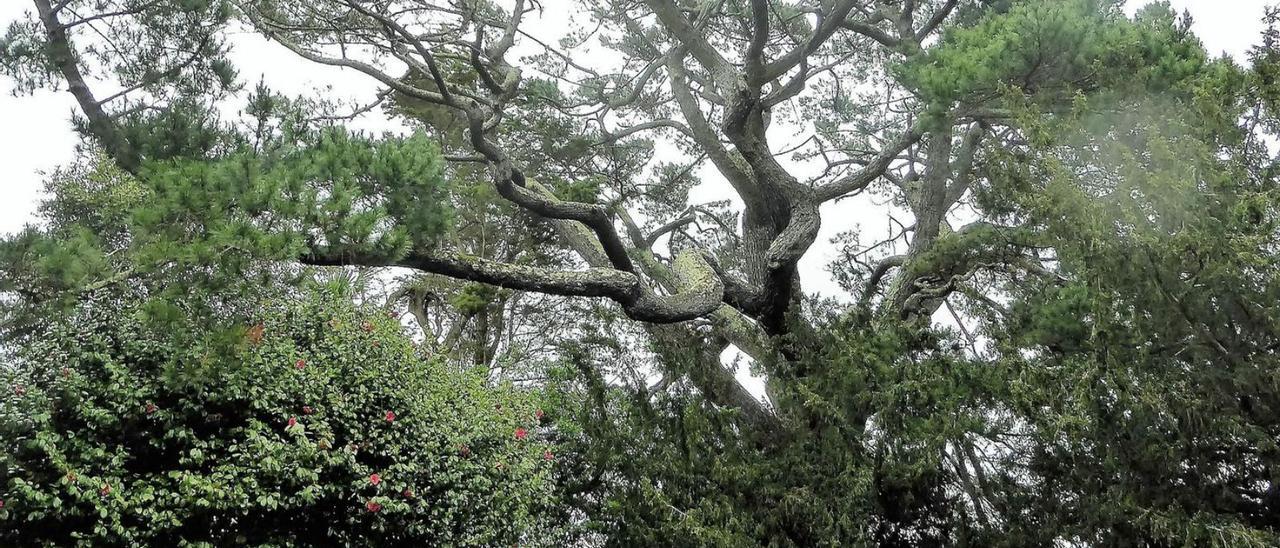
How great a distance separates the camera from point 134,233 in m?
3.06

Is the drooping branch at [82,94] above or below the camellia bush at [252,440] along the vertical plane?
above

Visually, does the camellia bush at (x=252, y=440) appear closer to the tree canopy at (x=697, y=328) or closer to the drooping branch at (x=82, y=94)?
the tree canopy at (x=697, y=328)

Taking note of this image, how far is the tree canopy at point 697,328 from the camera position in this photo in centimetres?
326

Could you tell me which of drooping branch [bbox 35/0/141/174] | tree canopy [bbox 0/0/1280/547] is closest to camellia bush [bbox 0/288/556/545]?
tree canopy [bbox 0/0/1280/547]

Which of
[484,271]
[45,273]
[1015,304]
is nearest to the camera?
[45,273]

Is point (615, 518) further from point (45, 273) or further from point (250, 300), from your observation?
point (45, 273)

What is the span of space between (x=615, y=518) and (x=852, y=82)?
5.62 m

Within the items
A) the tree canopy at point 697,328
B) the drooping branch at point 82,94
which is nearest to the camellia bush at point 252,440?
the tree canopy at point 697,328

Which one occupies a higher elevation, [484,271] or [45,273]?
[484,271]

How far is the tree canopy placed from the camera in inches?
128

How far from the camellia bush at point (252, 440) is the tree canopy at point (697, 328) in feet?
0.07

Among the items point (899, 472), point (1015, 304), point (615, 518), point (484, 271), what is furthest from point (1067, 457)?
point (484, 271)

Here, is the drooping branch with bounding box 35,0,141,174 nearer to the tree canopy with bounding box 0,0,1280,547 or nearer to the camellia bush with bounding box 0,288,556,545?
the tree canopy with bounding box 0,0,1280,547

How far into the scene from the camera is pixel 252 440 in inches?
166
